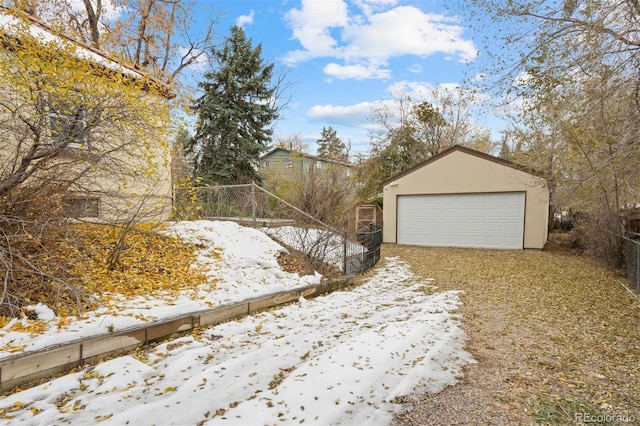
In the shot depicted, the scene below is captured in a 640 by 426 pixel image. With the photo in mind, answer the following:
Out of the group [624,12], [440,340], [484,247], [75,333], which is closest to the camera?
[75,333]

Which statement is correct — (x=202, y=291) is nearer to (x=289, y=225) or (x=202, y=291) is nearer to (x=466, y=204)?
(x=289, y=225)

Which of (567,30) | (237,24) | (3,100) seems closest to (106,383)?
(3,100)

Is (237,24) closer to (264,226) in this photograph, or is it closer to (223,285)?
(264,226)

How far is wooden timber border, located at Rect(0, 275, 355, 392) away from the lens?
248 centimetres

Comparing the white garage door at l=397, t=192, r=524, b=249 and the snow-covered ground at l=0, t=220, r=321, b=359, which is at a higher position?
the white garage door at l=397, t=192, r=524, b=249

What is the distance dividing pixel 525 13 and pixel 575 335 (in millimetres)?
5056

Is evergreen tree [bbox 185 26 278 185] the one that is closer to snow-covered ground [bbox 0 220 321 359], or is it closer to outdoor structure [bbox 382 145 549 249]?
outdoor structure [bbox 382 145 549 249]

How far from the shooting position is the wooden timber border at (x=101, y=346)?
2.48 meters

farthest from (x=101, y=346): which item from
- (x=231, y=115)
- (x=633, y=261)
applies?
(x=231, y=115)

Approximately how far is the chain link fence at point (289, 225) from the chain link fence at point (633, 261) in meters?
5.06

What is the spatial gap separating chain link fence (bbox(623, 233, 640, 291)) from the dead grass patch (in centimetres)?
30

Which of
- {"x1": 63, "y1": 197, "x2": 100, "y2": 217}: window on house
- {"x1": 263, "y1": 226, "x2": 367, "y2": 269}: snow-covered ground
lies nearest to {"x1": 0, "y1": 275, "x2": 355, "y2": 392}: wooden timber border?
{"x1": 63, "y1": 197, "x2": 100, "y2": 217}: window on house

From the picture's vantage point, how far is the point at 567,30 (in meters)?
5.21
